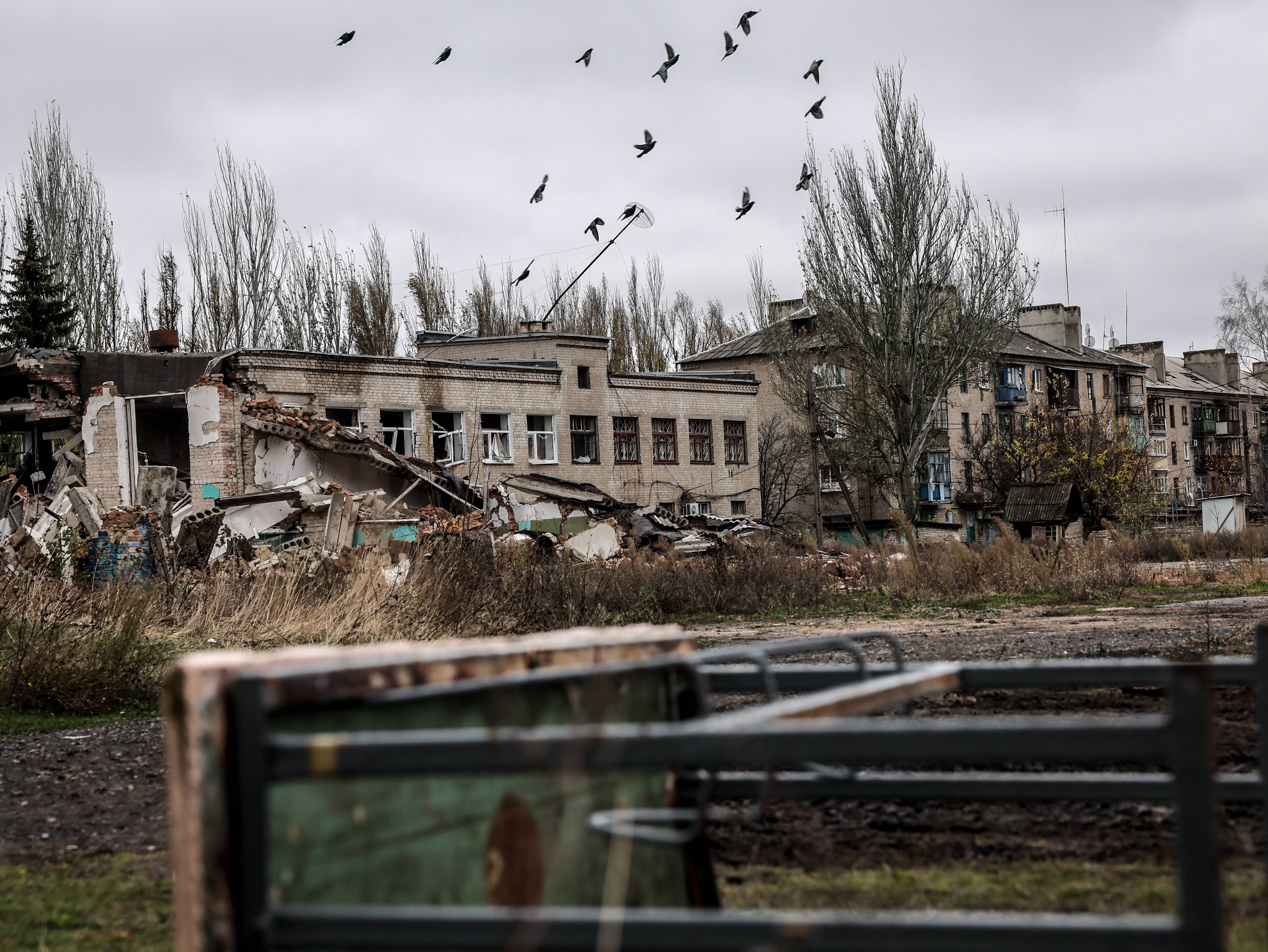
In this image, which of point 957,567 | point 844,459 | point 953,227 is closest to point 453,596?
point 957,567

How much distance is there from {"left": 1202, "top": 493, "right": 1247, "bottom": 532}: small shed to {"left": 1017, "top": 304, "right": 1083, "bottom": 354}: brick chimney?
101ft

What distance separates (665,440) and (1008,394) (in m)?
23.9

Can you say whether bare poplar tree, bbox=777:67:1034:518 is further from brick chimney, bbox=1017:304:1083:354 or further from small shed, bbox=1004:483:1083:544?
brick chimney, bbox=1017:304:1083:354

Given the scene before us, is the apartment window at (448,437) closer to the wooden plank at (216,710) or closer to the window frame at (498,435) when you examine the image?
the window frame at (498,435)

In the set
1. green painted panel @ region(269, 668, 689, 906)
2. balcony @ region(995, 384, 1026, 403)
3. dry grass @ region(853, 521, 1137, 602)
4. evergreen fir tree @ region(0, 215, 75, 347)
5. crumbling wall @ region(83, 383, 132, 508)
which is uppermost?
evergreen fir tree @ region(0, 215, 75, 347)

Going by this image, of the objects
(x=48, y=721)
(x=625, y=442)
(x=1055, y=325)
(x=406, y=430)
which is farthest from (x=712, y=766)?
(x=1055, y=325)

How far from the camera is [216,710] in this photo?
200cm

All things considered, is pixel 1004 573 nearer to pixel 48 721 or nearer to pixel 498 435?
pixel 48 721

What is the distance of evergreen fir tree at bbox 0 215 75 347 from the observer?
3897 cm

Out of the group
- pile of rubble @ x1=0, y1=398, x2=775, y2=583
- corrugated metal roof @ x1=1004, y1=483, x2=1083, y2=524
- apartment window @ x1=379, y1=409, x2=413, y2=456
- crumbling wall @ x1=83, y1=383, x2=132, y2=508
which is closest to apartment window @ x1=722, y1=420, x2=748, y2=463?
pile of rubble @ x1=0, y1=398, x2=775, y2=583

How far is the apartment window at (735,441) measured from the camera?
4922cm

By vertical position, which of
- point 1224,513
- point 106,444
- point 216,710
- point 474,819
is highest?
point 106,444

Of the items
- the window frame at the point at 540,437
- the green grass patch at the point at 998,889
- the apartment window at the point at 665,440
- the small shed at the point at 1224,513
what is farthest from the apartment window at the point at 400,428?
the green grass patch at the point at 998,889

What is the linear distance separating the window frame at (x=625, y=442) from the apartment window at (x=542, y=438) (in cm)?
268
